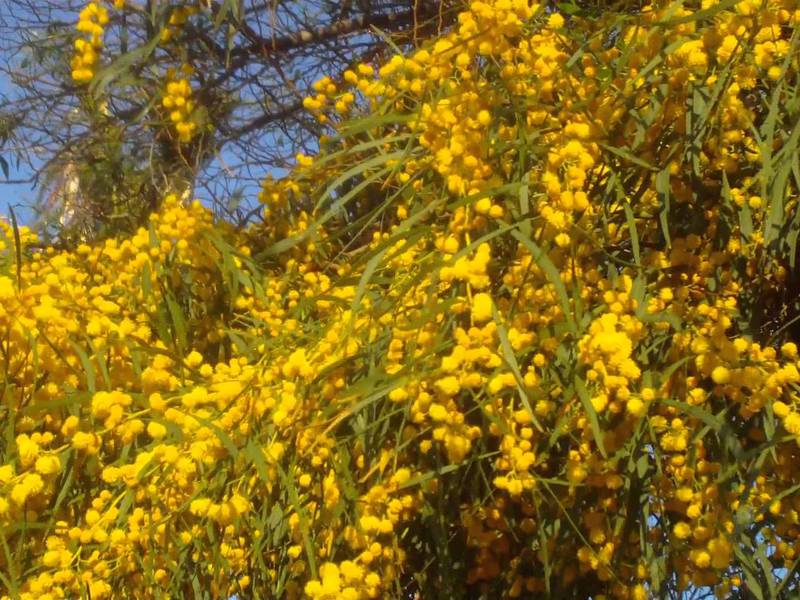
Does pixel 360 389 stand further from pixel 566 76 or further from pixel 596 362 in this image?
pixel 566 76

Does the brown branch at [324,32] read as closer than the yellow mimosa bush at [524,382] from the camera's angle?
No

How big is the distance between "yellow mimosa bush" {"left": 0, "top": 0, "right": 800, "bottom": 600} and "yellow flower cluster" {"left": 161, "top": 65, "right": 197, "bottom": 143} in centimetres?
98

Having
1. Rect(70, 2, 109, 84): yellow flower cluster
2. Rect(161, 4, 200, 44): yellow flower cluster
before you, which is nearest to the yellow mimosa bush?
Rect(70, 2, 109, 84): yellow flower cluster

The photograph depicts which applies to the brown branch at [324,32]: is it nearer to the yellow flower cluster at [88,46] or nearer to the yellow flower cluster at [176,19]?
the yellow flower cluster at [176,19]

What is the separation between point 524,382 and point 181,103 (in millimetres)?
1522

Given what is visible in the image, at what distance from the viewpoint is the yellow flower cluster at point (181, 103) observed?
7.97ft

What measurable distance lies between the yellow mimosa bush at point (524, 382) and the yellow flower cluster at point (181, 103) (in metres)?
0.98

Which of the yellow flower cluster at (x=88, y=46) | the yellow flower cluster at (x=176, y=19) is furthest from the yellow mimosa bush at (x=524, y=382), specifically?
the yellow flower cluster at (x=176, y=19)

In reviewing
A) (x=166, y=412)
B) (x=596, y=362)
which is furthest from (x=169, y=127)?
(x=596, y=362)

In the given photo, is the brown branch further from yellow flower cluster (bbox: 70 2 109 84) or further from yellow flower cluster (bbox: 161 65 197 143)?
yellow flower cluster (bbox: 70 2 109 84)

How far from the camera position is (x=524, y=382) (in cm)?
115

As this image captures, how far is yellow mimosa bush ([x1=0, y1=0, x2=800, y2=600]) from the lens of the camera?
1172 mm

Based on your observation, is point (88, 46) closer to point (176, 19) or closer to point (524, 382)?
point (176, 19)

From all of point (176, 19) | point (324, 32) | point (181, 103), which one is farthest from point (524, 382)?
point (324, 32)
